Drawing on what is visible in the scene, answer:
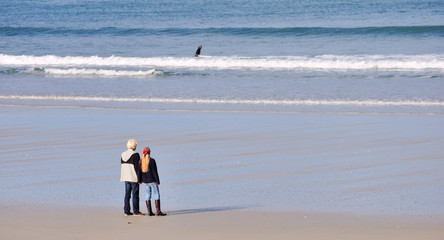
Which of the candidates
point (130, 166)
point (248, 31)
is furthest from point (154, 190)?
point (248, 31)

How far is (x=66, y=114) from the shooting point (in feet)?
53.5

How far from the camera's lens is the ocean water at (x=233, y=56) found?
19000mm

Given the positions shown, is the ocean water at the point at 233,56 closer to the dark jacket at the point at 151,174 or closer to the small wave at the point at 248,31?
the small wave at the point at 248,31

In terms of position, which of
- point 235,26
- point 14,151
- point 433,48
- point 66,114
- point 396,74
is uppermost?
point 235,26

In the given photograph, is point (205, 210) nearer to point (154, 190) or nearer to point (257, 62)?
point (154, 190)

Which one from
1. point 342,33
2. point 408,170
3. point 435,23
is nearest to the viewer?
point 408,170

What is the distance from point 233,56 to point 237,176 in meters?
20.4

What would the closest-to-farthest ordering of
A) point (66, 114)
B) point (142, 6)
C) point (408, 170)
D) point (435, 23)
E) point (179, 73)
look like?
point (408, 170) → point (66, 114) → point (179, 73) → point (435, 23) → point (142, 6)

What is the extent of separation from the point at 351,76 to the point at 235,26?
19294 millimetres

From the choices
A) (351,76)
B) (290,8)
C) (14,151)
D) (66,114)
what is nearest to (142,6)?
(290,8)

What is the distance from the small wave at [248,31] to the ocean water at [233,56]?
0.22 feet

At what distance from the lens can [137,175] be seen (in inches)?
324

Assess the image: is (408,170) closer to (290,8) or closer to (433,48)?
(433,48)

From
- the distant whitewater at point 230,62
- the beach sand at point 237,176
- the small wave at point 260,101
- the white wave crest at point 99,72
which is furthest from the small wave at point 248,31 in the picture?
the beach sand at point 237,176
